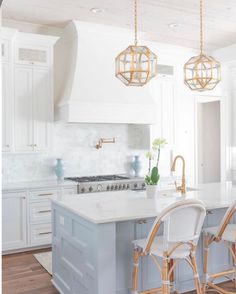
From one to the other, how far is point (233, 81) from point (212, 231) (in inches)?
169

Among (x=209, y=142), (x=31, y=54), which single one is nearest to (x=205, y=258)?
(x=31, y=54)

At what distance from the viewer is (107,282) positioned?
247cm

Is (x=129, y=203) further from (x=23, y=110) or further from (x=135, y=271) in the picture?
(x=23, y=110)

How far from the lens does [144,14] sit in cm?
454

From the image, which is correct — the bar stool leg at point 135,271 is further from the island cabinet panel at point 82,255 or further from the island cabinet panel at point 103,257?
the island cabinet panel at point 82,255

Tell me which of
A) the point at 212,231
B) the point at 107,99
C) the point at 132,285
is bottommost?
the point at 132,285

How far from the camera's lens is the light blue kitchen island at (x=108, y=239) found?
2477 mm

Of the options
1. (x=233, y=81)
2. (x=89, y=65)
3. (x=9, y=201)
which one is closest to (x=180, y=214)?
(x=9, y=201)

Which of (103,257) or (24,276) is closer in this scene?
(103,257)

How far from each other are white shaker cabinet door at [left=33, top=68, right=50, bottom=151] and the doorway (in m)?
3.63

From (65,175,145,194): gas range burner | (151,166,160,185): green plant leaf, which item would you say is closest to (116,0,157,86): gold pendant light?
(151,166,160,185): green plant leaf

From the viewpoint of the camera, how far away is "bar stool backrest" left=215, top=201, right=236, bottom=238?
2.74 metres

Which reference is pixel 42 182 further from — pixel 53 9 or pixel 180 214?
pixel 180 214

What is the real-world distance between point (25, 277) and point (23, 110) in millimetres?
2170
